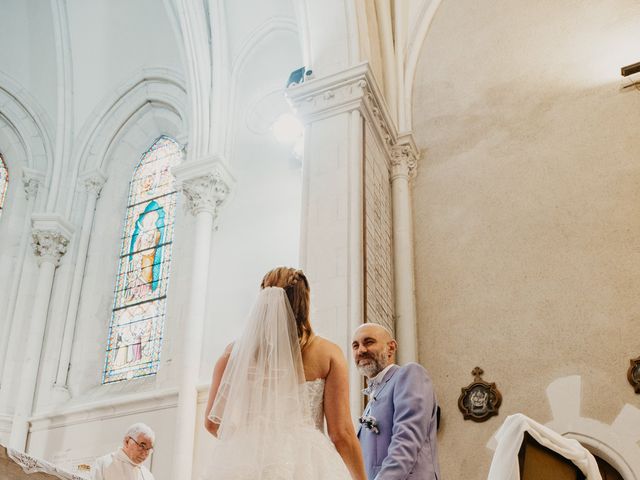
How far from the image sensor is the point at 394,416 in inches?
142

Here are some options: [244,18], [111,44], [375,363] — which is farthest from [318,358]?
[111,44]

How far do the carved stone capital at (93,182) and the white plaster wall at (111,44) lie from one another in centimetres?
99

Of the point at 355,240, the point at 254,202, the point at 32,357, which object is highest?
the point at 254,202

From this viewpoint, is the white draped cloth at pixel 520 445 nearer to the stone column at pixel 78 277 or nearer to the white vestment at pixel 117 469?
the white vestment at pixel 117 469

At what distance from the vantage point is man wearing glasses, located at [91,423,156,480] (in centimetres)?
659

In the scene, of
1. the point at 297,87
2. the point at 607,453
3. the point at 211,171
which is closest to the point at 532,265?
the point at 607,453

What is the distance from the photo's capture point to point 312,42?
27.6 ft

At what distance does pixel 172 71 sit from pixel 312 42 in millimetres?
4462

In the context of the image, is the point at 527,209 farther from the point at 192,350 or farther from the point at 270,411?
the point at 270,411

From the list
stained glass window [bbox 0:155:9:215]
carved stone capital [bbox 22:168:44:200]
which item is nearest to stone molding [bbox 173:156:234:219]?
carved stone capital [bbox 22:168:44:200]

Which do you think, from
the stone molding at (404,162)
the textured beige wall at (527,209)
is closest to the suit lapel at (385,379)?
the textured beige wall at (527,209)

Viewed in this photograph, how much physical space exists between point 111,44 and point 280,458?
11275 millimetres

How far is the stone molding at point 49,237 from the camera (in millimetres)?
11500

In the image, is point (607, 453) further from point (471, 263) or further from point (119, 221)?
point (119, 221)
